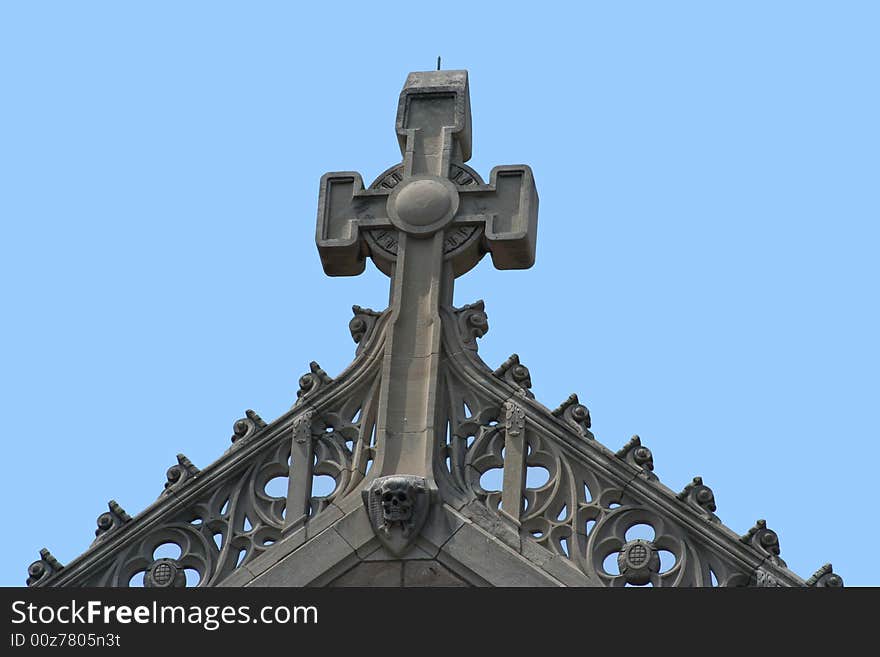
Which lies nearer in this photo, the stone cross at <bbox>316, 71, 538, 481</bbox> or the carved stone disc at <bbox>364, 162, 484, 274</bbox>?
the stone cross at <bbox>316, 71, 538, 481</bbox>

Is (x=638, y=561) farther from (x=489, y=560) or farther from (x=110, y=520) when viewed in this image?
(x=110, y=520)

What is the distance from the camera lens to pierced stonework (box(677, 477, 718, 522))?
3500cm

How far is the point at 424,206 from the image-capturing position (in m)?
36.8

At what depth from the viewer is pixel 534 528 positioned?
3522 cm

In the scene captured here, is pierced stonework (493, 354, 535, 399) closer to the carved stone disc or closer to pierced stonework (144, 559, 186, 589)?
the carved stone disc

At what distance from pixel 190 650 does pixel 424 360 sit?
14.1 feet

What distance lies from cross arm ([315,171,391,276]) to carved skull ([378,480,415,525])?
272cm

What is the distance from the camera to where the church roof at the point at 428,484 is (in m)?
34.9

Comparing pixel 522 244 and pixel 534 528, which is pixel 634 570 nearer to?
pixel 534 528

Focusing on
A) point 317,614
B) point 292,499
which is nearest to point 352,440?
point 292,499

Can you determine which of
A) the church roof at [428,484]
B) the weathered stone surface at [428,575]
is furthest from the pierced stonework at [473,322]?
the weathered stone surface at [428,575]

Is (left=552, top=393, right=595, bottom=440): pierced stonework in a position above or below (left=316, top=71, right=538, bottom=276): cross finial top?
below

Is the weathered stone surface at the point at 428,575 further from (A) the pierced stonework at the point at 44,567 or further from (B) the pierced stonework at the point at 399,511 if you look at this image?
(A) the pierced stonework at the point at 44,567

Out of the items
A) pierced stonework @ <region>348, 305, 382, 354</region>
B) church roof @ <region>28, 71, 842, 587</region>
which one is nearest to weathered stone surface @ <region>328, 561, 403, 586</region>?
church roof @ <region>28, 71, 842, 587</region>
